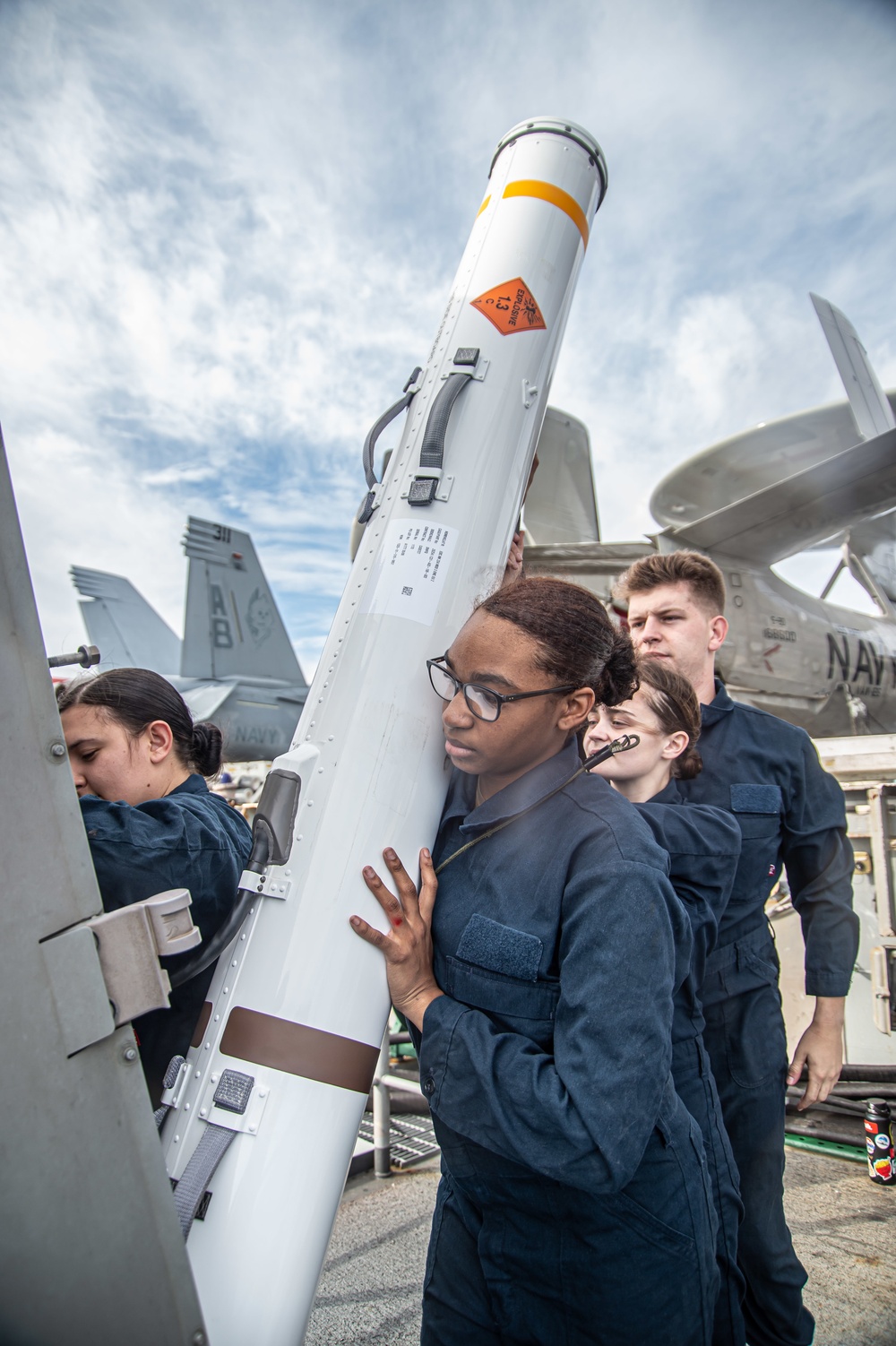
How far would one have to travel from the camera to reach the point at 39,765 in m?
0.86

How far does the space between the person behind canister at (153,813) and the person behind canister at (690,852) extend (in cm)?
80

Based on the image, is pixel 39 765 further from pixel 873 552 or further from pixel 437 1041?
pixel 873 552

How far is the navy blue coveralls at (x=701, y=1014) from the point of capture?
1.35m

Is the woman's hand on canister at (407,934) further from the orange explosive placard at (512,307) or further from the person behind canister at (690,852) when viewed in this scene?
the orange explosive placard at (512,307)

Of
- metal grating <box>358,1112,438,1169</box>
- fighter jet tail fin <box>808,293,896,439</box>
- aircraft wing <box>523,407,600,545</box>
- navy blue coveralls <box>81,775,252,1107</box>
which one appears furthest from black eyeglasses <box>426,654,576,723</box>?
fighter jet tail fin <box>808,293,896,439</box>

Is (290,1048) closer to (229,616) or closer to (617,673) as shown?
(617,673)

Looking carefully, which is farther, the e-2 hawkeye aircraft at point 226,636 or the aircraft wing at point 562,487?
the e-2 hawkeye aircraft at point 226,636

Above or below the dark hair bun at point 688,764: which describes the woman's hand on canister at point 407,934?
below

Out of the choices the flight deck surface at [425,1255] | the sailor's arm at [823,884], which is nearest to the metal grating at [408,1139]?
the flight deck surface at [425,1255]

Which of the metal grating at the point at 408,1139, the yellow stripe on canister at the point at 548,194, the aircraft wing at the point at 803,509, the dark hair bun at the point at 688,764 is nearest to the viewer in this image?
the dark hair bun at the point at 688,764

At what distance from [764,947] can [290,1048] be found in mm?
1283

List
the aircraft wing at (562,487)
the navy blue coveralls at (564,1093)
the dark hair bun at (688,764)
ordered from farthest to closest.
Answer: the aircraft wing at (562,487), the dark hair bun at (688,764), the navy blue coveralls at (564,1093)

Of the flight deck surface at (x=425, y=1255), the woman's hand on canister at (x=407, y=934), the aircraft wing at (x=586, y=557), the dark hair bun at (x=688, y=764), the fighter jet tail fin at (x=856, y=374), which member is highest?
the fighter jet tail fin at (x=856, y=374)

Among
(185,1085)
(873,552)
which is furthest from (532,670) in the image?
(873,552)
